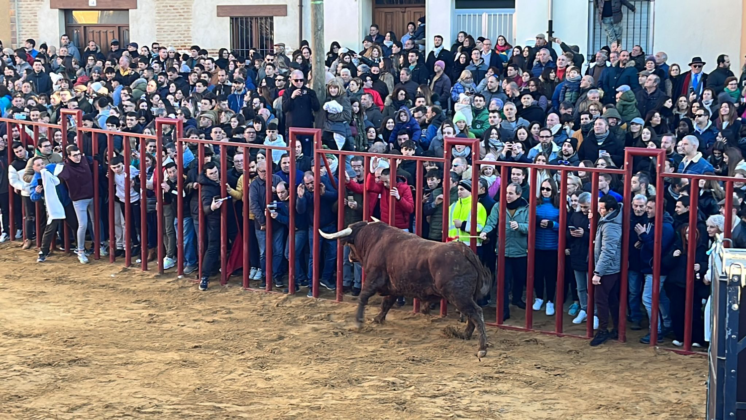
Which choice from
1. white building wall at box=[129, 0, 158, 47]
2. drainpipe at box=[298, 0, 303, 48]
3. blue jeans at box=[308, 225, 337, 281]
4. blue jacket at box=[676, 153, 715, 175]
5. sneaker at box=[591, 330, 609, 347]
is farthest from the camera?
white building wall at box=[129, 0, 158, 47]

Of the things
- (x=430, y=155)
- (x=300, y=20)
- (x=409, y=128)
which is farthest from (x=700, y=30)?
(x=300, y=20)

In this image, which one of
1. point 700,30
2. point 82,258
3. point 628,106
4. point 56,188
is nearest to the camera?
point 56,188

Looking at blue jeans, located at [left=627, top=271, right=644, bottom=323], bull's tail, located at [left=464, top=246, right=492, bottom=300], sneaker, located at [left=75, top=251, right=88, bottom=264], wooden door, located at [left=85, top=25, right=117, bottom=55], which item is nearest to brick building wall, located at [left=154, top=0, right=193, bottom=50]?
wooden door, located at [left=85, top=25, right=117, bottom=55]

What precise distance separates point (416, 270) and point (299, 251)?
249 cm

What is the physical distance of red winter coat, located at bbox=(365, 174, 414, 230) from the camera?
38.6 ft

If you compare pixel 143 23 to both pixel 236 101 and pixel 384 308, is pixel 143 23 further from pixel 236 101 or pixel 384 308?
pixel 384 308

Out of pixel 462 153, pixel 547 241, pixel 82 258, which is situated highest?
pixel 462 153

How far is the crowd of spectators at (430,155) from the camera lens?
10.8m

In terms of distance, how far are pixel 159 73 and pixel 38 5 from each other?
9.38 metres

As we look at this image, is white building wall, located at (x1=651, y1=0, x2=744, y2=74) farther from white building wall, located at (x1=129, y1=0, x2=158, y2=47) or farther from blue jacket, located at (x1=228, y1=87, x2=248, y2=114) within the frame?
white building wall, located at (x1=129, y1=0, x2=158, y2=47)

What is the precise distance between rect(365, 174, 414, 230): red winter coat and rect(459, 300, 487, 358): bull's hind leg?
5.71ft

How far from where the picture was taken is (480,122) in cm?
1509

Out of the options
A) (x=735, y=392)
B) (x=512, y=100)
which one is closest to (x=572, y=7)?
(x=512, y=100)

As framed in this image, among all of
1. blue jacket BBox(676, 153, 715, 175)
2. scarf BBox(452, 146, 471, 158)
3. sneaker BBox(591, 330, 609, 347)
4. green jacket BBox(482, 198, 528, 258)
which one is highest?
scarf BBox(452, 146, 471, 158)
